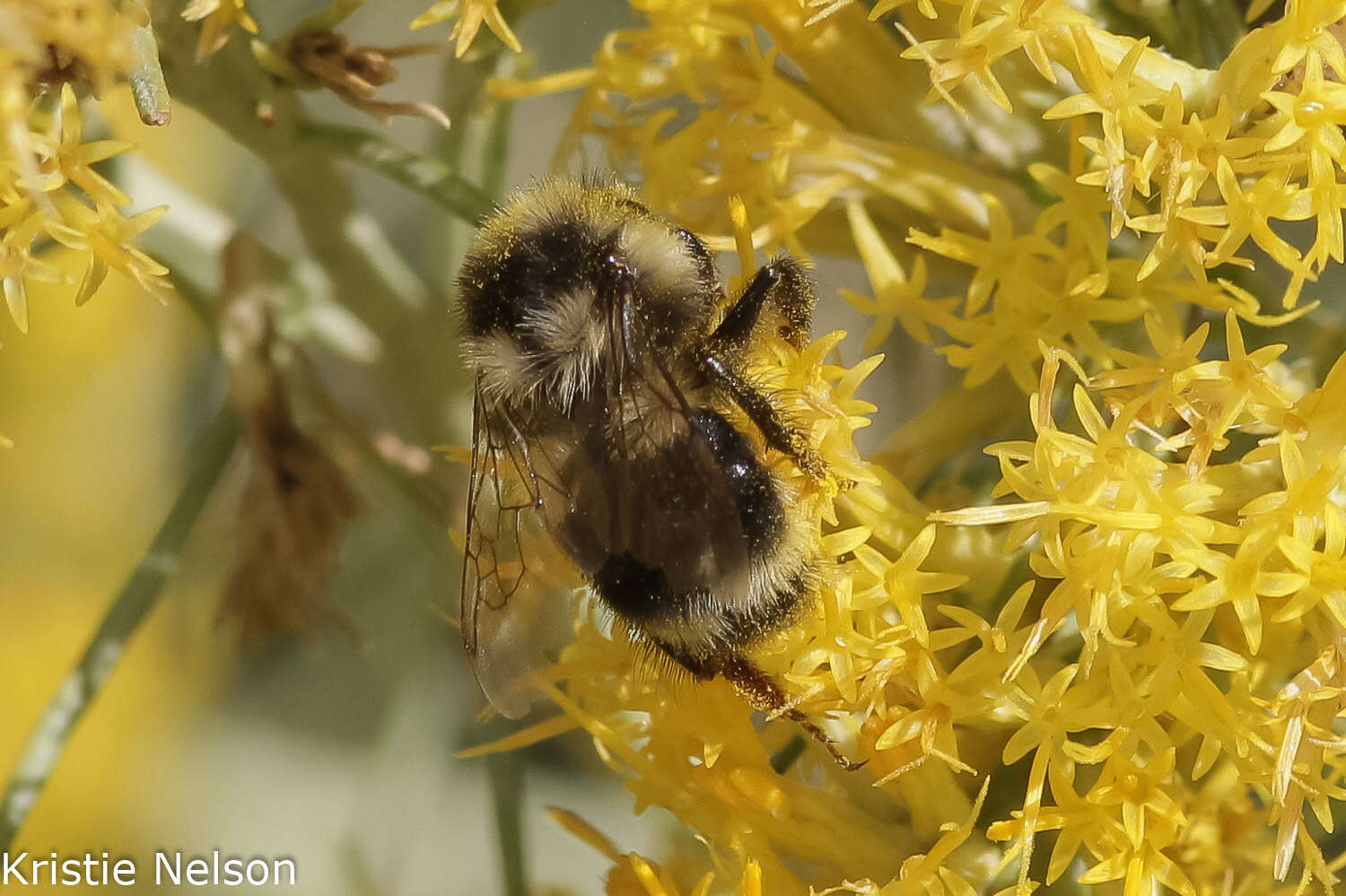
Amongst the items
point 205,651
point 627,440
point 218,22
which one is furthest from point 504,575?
point 205,651

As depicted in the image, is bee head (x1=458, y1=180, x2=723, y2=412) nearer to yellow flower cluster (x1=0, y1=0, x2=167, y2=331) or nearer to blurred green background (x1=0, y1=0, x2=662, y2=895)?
yellow flower cluster (x1=0, y1=0, x2=167, y2=331)

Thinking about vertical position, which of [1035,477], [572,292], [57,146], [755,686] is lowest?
[755,686]

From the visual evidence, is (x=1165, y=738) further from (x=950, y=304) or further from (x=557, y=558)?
(x=557, y=558)

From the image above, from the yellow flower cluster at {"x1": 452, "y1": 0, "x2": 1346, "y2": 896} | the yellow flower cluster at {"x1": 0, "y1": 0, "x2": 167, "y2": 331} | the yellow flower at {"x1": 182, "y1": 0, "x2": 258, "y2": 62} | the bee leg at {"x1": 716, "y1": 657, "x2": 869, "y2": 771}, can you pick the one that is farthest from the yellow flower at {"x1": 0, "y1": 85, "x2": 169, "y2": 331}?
the bee leg at {"x1": 716, "y1": 657, "x2": 869, "y2": 771}

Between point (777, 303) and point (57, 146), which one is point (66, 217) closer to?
point (57, 146)

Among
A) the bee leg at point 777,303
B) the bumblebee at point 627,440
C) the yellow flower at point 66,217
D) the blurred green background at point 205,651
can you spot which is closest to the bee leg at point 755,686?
the bumblebee at point 627,440

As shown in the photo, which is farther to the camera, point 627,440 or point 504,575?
point 504,575

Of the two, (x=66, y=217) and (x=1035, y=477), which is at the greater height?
(x=66, y=217)

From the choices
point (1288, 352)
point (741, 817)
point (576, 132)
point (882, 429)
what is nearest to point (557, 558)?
point (741, 817)
